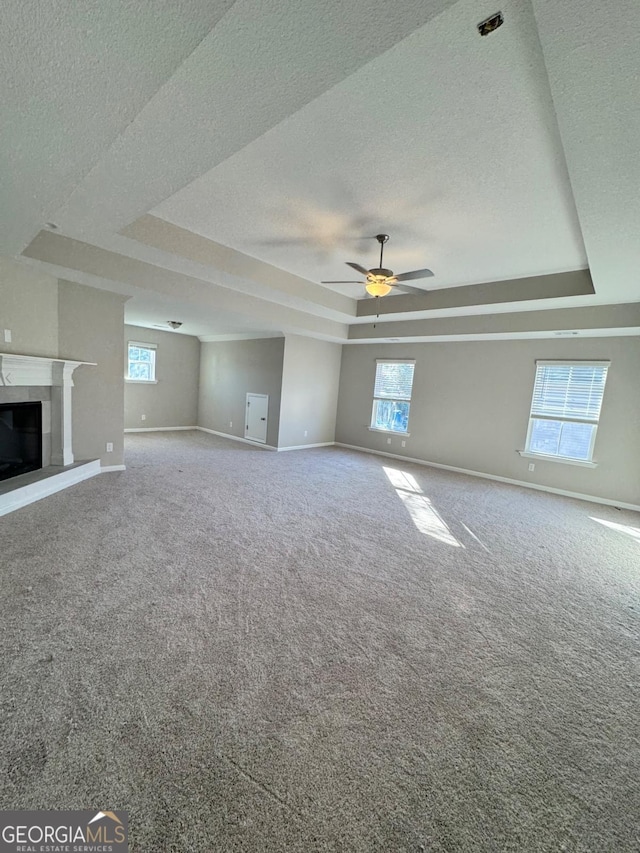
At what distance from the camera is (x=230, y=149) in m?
1.86

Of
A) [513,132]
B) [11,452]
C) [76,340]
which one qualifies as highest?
[513,132]

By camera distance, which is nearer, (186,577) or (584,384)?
(186,577)

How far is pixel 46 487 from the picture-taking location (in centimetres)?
386

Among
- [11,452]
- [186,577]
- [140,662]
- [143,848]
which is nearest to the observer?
[143,848]

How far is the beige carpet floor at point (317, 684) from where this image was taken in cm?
115

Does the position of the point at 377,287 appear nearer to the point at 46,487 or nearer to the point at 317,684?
the point at 317,684

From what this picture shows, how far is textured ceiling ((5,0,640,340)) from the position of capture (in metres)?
1.18

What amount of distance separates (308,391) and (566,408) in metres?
4.60

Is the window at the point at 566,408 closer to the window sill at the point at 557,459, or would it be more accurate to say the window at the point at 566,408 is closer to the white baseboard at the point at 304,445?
the window sill at the point at 557,459

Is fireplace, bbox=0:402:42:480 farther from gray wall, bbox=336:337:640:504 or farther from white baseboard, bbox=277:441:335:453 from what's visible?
gray wall, bbox=336:337:640:504

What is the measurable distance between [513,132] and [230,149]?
1.62m

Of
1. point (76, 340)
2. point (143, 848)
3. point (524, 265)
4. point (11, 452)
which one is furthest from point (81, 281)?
point (524, 265)

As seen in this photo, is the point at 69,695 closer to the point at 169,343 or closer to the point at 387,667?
the point at 387,667

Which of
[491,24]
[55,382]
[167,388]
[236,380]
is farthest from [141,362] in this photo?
Answer: [491,24]
